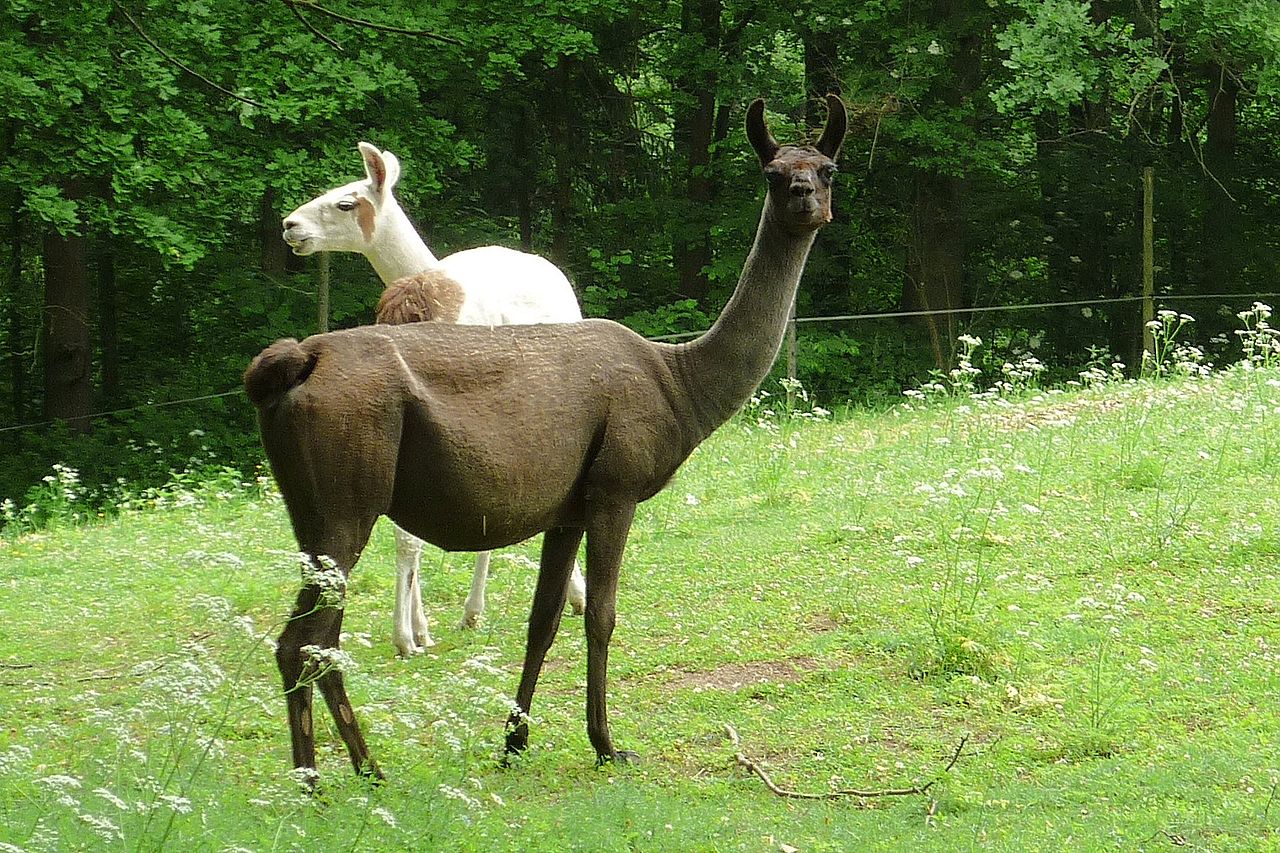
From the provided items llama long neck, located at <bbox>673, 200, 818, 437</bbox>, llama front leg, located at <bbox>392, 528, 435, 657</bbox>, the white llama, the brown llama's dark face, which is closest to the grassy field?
llama front leg, located at <bbox>392, 528, 435, 657</bbox>

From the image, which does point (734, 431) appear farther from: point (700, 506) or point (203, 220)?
point (203, 220)

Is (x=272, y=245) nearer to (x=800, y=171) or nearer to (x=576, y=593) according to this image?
(x=576, y=593)

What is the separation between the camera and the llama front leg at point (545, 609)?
5.70 m

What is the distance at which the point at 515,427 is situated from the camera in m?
5.16

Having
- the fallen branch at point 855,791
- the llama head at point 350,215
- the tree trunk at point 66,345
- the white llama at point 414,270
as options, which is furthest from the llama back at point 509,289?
the tree trunk at point 66,345

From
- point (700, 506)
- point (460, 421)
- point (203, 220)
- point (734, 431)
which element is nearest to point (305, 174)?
point (203, 220)

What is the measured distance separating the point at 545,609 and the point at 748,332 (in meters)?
1.37

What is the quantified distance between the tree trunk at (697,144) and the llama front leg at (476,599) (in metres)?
12.1

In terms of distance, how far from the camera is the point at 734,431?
12.8 metres

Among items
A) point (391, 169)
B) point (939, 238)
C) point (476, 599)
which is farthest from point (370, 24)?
point (939, 238)

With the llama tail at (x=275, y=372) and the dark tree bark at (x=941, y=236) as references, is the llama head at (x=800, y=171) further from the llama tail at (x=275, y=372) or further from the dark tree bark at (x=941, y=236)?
the dark tree bark at (x=941, y=236)

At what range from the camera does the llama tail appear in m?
4.67

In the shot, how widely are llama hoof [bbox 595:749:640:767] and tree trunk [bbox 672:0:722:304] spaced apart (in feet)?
46.2

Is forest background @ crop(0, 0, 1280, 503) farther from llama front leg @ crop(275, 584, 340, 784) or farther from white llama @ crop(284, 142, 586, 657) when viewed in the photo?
llama front leg @ crop(275, 584, 340, 784)
